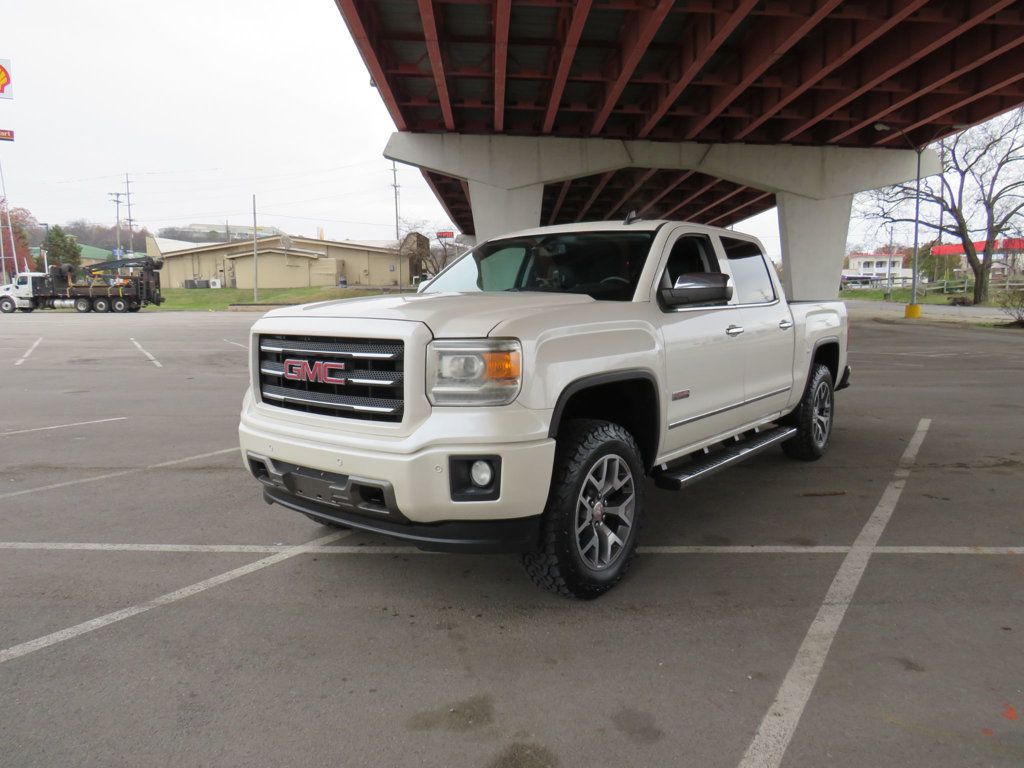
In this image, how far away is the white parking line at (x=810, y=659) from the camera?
2451 millimetres

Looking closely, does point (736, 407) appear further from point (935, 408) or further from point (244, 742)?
point (935, 408)

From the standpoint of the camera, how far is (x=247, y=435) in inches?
148

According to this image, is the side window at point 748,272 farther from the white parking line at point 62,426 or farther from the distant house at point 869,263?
the distant house at point 869,263

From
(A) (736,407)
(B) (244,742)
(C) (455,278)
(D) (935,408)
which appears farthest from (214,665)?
(D) (935,408)

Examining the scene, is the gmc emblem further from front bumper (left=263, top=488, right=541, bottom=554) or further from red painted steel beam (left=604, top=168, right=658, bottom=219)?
red painted steel beam (left=604, top=168, right=658, bottom=219)

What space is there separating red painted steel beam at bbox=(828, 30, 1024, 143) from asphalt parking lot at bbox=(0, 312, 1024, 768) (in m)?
13.7

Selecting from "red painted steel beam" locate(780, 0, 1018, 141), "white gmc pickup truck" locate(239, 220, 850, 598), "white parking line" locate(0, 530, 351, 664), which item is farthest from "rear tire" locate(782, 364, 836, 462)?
"red painted steel beam" locate(780, 0, 1018, 141)

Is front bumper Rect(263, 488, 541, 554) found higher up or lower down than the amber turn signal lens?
lower down


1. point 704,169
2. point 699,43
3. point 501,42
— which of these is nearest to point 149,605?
point 501,42

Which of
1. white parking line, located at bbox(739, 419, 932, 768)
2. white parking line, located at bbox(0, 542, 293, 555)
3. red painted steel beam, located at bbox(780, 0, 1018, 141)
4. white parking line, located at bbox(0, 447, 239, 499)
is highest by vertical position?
red painted steel beam, located at bbox(780, 0, 1018, 141)

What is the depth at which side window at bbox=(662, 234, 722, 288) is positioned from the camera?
444 cm

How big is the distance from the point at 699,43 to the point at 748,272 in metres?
11.4

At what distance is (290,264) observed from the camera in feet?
219

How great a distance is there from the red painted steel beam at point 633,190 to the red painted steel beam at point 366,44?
10883mm
